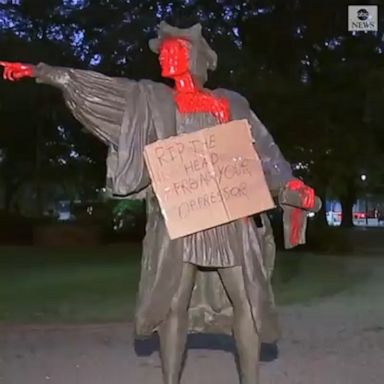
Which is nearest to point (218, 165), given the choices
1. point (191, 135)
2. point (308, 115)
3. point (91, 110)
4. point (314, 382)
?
point (191, 135)

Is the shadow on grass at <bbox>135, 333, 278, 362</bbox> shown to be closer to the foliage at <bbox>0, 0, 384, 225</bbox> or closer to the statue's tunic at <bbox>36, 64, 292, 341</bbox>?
the statue's tunic at <bbox>36, 64, 292, 341</bbox>

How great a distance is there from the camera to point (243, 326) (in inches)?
177

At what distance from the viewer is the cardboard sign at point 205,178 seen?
4328 millimetres

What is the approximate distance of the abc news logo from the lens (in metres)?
17.6

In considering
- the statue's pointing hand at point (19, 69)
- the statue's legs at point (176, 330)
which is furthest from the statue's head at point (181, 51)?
the statue's legs at point (176, 330)

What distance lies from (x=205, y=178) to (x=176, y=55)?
62 cm

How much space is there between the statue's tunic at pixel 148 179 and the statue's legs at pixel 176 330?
4cm

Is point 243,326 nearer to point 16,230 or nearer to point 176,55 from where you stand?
point 176,55

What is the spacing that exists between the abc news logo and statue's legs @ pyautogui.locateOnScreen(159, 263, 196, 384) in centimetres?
1400

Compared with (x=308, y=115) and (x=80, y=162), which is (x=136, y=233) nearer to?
(x=80, y=162)

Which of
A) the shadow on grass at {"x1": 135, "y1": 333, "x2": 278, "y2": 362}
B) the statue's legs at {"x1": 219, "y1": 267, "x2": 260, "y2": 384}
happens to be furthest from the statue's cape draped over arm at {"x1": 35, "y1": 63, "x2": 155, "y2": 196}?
the shadow on grass at {"x1": 135, "y1": 333, "x2": 278, "y2": 362}

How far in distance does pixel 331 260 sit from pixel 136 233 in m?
10.7

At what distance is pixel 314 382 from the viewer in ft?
23.3

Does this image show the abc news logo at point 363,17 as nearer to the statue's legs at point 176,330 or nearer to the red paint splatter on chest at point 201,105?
the red paint splatter on chest at point 201,105
